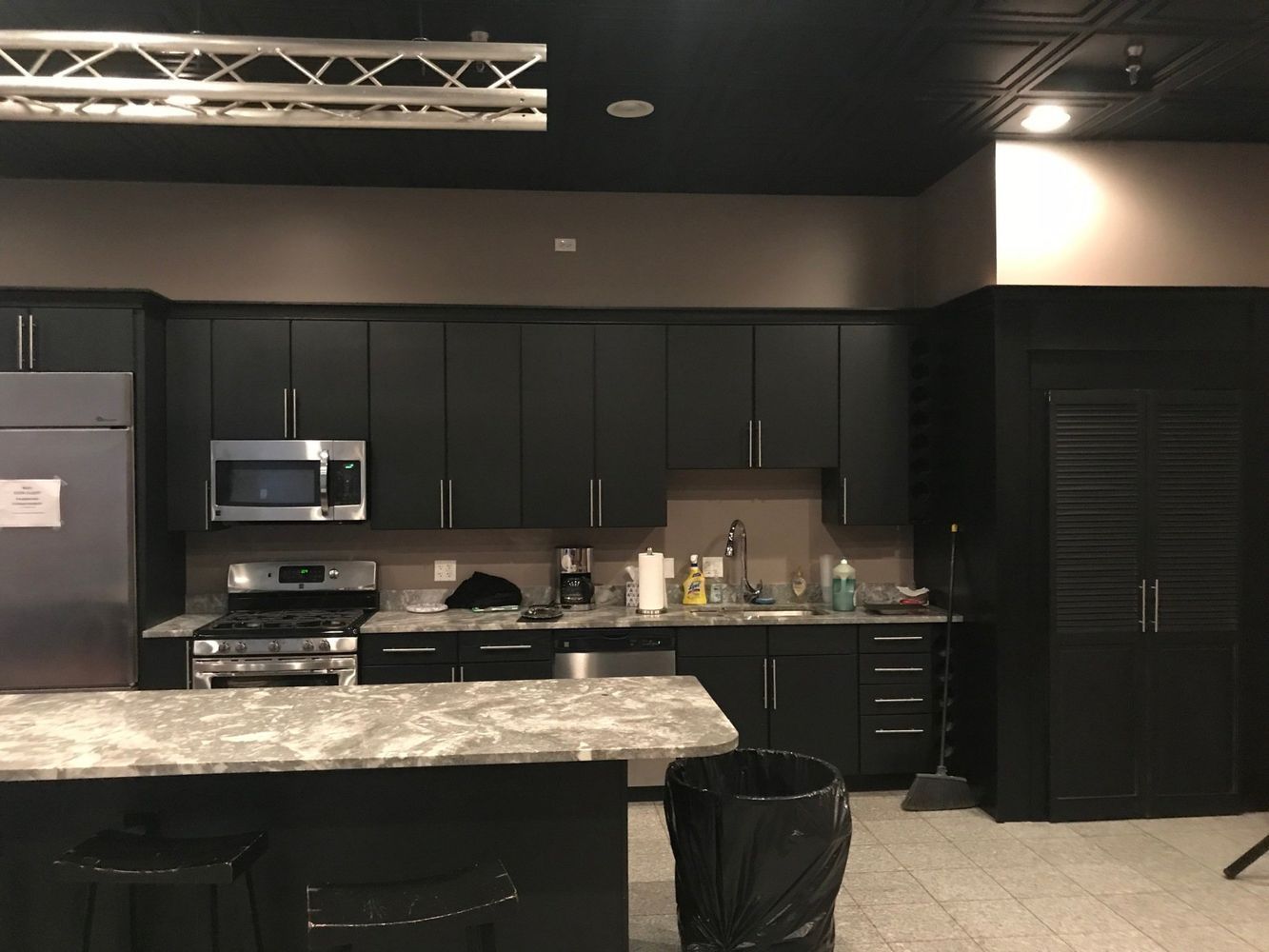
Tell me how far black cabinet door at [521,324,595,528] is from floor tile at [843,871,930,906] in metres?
2.05

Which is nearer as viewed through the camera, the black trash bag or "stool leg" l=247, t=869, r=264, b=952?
"stool leg" l=247, t=869, r=264, b=952

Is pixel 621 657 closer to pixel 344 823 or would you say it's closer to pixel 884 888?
pixel 884 888

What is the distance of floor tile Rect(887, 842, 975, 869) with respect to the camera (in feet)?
12.2

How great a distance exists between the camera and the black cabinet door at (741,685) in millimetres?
4469

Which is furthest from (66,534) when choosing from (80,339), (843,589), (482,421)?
(843,589)

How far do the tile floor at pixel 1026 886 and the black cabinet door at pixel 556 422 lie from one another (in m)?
1.51

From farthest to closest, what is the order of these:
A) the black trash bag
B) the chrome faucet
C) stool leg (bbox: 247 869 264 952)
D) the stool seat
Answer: the chrome faucet
the black trash bag
stool leg (bbox: 247 869 264 952)
the stool seat

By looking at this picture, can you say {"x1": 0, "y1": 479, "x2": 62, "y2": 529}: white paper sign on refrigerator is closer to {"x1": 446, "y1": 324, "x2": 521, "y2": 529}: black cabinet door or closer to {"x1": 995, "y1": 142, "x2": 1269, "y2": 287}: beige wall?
{"x1": 446, "y1": 324, "x2": 521, "y2": 529}: black cabinet door

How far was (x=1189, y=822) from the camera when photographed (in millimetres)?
4148

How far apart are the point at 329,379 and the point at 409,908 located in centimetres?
308

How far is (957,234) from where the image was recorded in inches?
184

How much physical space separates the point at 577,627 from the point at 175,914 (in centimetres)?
225

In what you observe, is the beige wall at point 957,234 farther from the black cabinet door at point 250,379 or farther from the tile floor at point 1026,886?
the black cabinet door at point 250,379

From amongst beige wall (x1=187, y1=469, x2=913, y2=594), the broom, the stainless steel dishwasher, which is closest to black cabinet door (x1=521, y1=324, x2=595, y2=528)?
beige wall (x1=187, y1=469, x2=913, y2=594)
